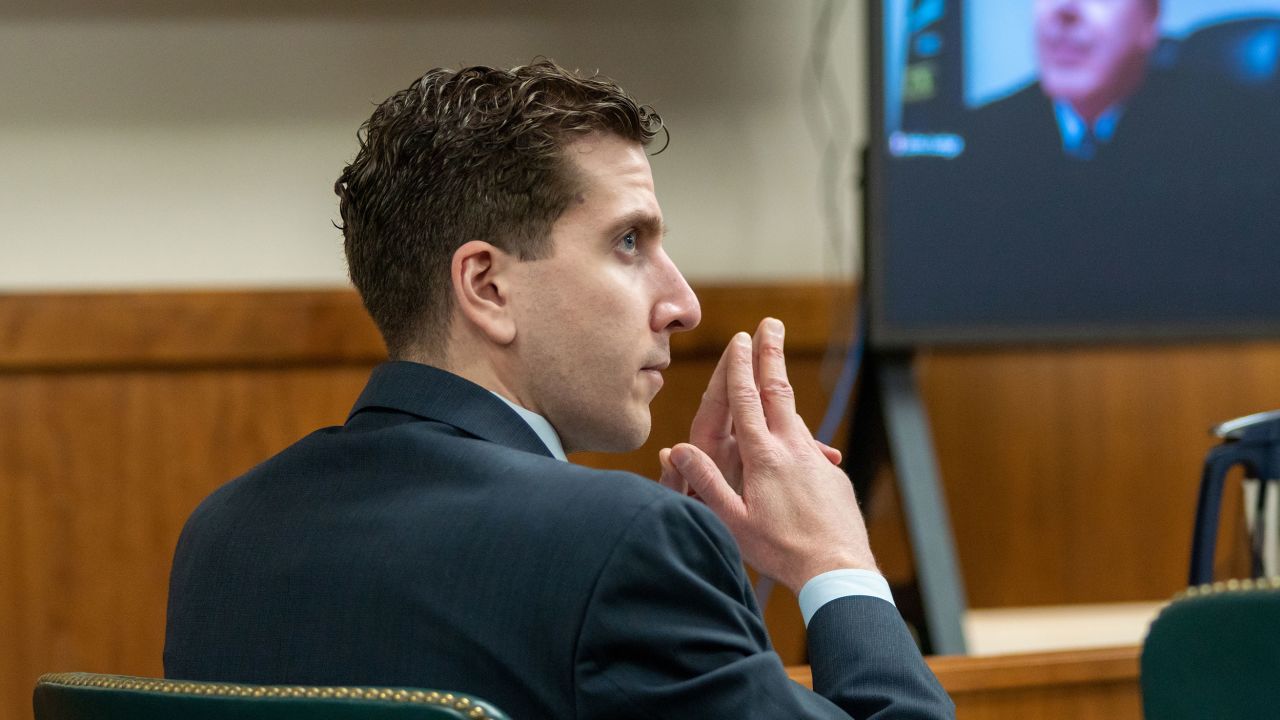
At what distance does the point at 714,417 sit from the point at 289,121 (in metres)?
1.25

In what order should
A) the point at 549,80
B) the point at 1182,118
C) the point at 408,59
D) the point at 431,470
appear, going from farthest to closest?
1. the point at 408,59
2. the point at 1182,118
3. the point at 549,80
4. the point at 431,470

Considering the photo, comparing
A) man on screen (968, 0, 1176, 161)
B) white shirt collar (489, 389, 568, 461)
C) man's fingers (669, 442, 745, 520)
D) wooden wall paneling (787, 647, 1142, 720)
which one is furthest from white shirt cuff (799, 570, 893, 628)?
man on screen (968, 0, 1176, 161)

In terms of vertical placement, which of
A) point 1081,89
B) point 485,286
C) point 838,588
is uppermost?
point 1081,89

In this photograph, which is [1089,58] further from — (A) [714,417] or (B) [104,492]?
(B) [104,492]

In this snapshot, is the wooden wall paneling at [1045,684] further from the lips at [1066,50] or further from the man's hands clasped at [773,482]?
the lips at [1066,50]

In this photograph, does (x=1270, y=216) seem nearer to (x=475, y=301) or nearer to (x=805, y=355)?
(x=805, y=355)

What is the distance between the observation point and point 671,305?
3.60 feet

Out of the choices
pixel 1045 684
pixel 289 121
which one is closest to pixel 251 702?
pixel 1045 684

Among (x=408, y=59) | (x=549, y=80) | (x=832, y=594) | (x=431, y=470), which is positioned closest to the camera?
(x=431, y=470)

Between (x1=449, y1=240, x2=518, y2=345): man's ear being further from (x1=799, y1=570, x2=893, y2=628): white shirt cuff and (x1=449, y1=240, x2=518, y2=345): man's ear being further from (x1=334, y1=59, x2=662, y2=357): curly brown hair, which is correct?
(x1=799, y1=570, x2=893, y2=628): white shirt cuff

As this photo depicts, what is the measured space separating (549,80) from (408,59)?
1.20 metres

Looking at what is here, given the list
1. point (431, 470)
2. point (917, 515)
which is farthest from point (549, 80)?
point (917, 515)

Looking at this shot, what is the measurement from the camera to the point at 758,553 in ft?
3.48

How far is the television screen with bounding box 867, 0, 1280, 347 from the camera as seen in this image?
76.4 inches
